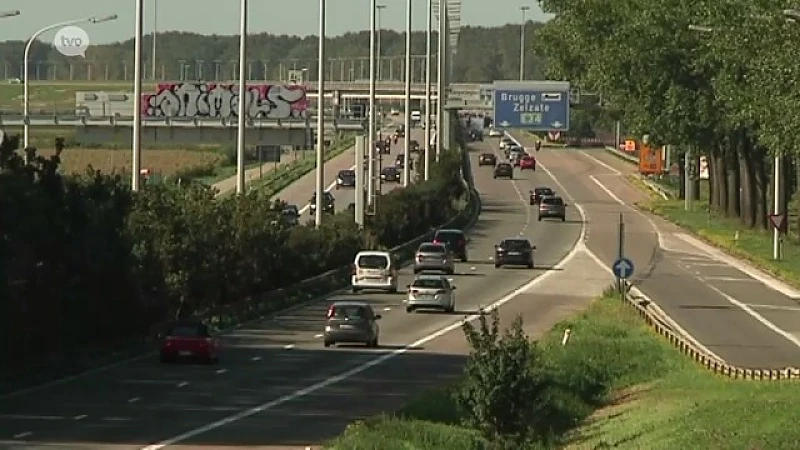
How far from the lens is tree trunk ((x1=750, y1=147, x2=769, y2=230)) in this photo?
331 ft

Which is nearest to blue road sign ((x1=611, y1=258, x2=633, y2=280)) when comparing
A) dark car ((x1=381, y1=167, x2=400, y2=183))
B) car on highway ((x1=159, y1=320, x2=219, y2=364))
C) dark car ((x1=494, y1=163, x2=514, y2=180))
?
car on highway ((x1=159, y1=320, x2=219, y2=364))

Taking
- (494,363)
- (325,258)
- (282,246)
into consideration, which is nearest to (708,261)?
(325,258)

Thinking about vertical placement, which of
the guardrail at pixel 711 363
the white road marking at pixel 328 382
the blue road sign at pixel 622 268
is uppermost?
the blue road sign at pixel 622 268

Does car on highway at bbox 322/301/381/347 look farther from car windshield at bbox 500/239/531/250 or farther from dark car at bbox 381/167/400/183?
dark car at bbox 381/167/400/183

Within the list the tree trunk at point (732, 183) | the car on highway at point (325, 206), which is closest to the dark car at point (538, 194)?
the tree trunk at point (732, 183)

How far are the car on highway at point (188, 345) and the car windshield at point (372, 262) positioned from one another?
74.7 ft

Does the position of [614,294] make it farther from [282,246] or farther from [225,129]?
[225,129]

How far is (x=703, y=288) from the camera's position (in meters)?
76.3

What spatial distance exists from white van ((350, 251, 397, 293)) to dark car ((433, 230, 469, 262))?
1352cm

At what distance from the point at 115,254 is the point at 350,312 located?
6918 mm

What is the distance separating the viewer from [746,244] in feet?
307

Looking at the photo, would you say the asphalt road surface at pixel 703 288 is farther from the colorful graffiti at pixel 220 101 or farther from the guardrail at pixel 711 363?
the colorful graffiti at pixel 220 101

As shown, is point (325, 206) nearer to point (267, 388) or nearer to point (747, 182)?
point (747, 182)

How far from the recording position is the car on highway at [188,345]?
50.5 metres
